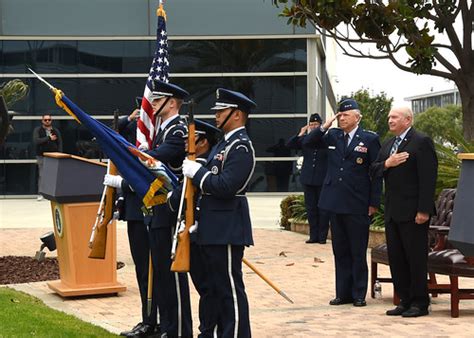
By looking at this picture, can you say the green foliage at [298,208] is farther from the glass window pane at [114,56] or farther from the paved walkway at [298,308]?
the glass window pane at [114,56]

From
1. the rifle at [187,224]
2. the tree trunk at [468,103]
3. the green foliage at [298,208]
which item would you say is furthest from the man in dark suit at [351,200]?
the tree trunk at [468,103]

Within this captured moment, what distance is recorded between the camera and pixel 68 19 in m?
25.9

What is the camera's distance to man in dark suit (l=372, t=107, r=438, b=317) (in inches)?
353

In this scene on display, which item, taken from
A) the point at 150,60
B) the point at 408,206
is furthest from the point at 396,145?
the point at 150,60

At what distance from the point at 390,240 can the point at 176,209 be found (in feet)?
8.84

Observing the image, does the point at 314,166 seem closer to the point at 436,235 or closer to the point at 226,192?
the point at 436,235

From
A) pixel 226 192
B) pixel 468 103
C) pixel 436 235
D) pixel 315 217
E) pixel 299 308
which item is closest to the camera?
pixel 226 192

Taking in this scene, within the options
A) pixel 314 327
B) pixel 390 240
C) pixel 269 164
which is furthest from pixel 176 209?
pixel 269 164

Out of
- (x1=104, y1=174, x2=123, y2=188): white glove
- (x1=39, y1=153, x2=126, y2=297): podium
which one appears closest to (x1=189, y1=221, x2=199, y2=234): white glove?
(x1=104, y1=174, x2=123, y2=188): white glove

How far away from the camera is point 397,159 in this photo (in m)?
9.04

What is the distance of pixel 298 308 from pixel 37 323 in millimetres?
2630

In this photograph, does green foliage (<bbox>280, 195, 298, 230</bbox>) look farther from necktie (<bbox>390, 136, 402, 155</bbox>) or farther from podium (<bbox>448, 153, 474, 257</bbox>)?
podium (<bbox>448, 153, 474, 257</bbox>)

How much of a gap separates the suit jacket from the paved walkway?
0.98 metres

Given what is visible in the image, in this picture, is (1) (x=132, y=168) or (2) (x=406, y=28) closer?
(1) (x=132, y=168)
